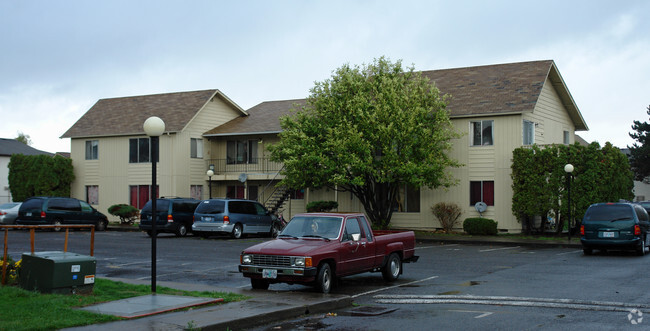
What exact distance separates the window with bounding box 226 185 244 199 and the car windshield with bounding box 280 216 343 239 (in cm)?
2690

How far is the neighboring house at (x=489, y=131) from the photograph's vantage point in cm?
3103

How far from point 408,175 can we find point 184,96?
18622 mm

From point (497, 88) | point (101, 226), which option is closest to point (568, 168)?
point (497, 88)

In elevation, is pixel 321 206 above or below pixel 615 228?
above

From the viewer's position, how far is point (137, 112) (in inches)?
1683

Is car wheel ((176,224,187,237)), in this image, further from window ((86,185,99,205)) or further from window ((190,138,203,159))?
window ((86,185,99,205))

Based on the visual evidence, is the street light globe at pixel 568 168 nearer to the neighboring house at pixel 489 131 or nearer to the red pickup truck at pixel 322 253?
the neighboring house at pixel 489 131

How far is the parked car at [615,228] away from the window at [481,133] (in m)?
9.89

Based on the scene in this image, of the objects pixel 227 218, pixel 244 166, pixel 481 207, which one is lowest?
pixel 227 218

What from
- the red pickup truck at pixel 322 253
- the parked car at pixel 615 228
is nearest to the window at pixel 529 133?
the parked car at pixel 615 228

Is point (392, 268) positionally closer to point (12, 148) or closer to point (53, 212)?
point (53, 212)

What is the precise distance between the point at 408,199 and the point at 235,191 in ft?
39.2

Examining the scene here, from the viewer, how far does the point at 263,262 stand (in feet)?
42.0

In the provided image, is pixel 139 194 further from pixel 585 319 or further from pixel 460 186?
pixel 585 319
